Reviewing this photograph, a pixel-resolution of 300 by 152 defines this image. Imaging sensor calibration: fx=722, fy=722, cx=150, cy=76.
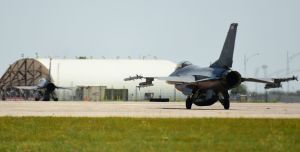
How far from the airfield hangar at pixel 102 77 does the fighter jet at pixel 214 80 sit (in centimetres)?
6996

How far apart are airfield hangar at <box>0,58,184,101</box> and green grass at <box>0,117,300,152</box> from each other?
100 metres

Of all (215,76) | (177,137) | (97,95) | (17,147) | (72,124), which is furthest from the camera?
(97,95)

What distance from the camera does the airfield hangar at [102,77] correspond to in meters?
135

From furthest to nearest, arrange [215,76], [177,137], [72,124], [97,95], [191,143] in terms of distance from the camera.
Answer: [97,95] < [215,76] < [72,124] < [177,137] < [191,143]

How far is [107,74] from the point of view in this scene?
5408 inches

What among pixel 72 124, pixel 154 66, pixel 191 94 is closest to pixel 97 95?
pixel 154 66

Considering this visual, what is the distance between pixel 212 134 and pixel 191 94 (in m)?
35.1

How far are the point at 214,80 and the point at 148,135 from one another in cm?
3286

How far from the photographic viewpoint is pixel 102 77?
137 m

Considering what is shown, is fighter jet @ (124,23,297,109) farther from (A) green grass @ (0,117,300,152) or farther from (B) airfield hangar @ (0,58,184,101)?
(B) airfield hangar @ (0,58,184,101)

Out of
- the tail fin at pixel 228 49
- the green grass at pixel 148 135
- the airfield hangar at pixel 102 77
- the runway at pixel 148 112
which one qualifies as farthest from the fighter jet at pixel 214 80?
the airfield hangar at pixel 102 77

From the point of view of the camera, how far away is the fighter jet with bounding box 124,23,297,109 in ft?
189

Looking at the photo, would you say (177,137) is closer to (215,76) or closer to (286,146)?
(286,146)

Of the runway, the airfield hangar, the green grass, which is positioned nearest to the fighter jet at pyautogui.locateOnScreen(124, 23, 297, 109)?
the runway
